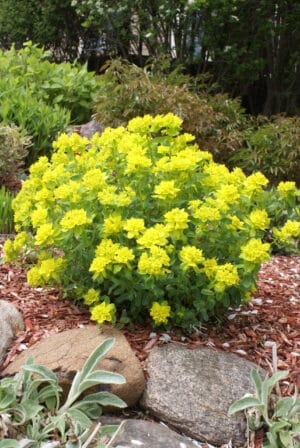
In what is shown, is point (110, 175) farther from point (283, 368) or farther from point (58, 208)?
point (283, 368)

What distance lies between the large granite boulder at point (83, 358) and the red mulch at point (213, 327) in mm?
127

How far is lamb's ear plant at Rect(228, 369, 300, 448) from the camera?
279 centimetres

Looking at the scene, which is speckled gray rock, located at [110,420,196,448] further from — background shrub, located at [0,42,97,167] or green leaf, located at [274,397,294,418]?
background shrub, located at [0,42,97,167]

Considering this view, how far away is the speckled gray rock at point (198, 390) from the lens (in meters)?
2.87

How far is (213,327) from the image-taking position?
11.4ft

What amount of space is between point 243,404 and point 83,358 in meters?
0.73

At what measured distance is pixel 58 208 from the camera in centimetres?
335

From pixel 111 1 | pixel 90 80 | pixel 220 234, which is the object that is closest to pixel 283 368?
pixel 220 234

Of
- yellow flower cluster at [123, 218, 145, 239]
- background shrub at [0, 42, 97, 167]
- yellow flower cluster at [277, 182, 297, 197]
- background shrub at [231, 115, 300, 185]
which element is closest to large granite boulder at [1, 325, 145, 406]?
yellow flower cluster at [123, 218, 145, 239]

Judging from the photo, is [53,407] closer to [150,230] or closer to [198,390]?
[198,390]

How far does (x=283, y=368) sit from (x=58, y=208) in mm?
1405

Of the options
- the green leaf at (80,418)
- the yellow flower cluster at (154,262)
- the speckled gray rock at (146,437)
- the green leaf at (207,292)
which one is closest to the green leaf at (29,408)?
the green leaf at (80,418)

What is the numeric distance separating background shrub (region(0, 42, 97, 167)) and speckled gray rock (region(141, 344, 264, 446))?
3827 mm

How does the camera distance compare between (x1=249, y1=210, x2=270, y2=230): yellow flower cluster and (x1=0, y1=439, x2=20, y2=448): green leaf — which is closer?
(x1=0, y1=439, x2=20, y2=448): green leaf
